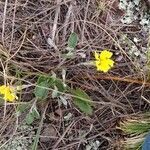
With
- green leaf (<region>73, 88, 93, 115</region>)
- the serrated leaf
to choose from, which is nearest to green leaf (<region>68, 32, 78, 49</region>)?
green leaf (<region>73, 88, 93, 115</region>)

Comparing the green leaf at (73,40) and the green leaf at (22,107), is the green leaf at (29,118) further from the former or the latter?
the green leaf at (73,40)

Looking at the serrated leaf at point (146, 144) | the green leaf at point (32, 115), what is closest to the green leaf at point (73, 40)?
the green leaf at point (32, 115)

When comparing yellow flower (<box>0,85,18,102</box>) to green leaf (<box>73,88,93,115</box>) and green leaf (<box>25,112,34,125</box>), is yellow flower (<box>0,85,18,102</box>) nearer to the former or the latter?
green leaf (<box>25,112,34,125</box>)

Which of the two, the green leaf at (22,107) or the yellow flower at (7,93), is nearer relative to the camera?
the yellow flower at (7,93)

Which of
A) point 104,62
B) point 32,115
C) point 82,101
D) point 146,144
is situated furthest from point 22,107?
point 146,144

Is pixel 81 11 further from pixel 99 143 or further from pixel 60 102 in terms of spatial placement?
pixel 99 143
